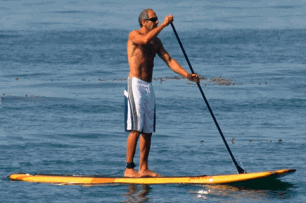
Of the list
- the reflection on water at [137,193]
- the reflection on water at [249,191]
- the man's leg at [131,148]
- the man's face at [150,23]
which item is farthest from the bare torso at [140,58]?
the reflection on water at [249,191]

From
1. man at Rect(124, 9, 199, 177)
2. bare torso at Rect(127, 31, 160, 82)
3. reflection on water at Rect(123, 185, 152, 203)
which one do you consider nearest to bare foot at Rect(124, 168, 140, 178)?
man at Rect(124, 9, 199, 177)

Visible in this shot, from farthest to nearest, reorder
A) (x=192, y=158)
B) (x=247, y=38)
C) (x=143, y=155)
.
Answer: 1. (x=247, y=38)
2. (x=192, y=158)
3. (x=143, y=155)

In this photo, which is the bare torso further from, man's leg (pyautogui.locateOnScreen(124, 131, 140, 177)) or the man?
man's leg (pyautogui.locateOnScreen(124, 131, 140, 177))

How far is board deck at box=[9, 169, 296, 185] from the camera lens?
7.70 metres

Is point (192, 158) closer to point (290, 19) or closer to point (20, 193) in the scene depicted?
point (20, 193)

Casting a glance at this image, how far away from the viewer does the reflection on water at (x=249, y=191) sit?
7.40 meters

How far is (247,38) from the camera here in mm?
26312

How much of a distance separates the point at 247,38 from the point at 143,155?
18540 mm

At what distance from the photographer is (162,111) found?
1295cm

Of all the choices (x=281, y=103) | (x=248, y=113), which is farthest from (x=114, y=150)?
(x=281, y=103)

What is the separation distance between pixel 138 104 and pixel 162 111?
4.81 m

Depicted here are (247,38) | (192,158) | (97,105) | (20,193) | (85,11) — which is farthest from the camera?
(85,11)

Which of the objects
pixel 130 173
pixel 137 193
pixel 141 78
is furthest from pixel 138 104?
pixel 137 193

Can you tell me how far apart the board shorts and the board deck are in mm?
596
